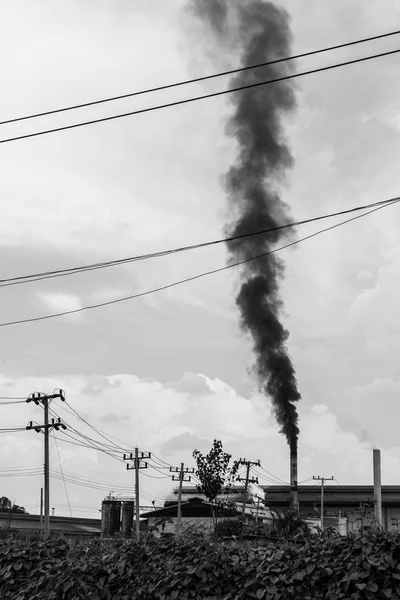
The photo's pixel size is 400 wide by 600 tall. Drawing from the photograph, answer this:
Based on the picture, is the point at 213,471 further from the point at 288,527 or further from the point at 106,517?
the point at 288,527

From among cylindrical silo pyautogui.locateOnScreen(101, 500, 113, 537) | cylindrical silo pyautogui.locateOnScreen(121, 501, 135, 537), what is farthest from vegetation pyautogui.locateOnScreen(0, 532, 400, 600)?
cylindrical silo pyautogui.locateOnScreen(121, 501, 135, 537)

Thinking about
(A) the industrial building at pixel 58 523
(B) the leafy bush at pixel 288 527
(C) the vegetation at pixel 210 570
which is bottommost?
(A) the industrial building at pixel 58 523

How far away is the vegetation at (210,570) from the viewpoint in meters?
8.95

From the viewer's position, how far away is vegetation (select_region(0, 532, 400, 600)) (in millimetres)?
8953

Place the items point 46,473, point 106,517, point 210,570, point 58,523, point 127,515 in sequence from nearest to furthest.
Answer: point 210,570
point 46,473
point 106,517
point 127,515
point 58,523

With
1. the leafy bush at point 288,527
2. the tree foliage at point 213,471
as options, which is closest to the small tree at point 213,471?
the tree foliage at point 213,471

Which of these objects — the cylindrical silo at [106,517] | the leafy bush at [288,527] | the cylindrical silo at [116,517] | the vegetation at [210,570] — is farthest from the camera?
the cylindrical silo at [116,517]

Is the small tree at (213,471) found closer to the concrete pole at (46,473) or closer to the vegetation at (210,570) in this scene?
the concrete pole at (46,473)

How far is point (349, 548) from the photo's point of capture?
9.25m

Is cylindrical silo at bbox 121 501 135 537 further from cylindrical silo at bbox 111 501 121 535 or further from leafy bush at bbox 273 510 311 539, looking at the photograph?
leafy bush at bbox 273 510 311 539

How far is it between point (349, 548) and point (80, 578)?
3.83m

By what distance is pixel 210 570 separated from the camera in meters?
9.89

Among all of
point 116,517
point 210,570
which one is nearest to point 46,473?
point 116,517

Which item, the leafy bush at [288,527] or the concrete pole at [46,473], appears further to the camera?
the concrete pole at [46,473]
